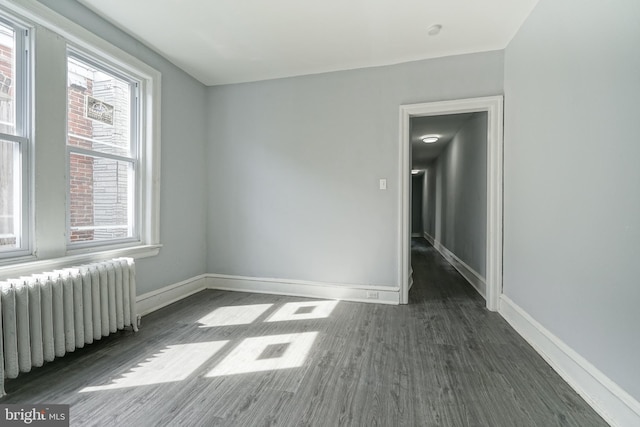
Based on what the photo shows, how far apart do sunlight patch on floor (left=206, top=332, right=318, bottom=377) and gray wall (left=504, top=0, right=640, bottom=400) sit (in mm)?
1794

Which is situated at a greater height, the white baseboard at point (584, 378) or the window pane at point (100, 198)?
the window pane at point (100, 198)

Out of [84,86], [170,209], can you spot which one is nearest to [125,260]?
[170,209]

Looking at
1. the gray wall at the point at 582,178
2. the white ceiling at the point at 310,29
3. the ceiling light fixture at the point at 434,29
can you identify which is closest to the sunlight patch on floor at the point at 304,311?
the gray wall at the point at 582,178

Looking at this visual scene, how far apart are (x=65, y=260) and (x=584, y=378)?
3.60 meters

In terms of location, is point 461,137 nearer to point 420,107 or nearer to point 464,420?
point 420,107

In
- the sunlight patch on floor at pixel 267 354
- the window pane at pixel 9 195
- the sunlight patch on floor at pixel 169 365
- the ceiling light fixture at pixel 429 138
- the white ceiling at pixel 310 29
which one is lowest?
the sunlight patch on floor at pixel 267 354

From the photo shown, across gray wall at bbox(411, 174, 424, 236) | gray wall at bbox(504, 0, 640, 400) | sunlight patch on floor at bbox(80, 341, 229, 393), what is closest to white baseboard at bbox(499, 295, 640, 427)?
gray wall at bbox(504, 0, 640, 400)

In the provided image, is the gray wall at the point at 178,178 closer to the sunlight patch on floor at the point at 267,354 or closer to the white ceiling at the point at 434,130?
the sunlight patch on floor at the point at 267,354

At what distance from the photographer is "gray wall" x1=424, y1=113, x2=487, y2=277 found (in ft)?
12.1

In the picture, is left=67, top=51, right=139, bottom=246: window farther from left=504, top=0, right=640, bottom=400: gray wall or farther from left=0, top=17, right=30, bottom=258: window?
left=504, top=0, right=640, bottom=400: gray wall

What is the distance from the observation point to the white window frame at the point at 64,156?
199 cm

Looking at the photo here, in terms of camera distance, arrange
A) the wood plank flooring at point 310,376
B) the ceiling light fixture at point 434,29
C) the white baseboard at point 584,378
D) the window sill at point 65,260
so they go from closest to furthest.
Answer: the white baseboard at point 584,378
the wood plank flooring at point 310,376
the window sill at point 65,260
the ceiling light fixture at point 434,29

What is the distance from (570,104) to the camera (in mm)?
1805

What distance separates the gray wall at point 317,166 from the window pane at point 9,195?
1956mm
